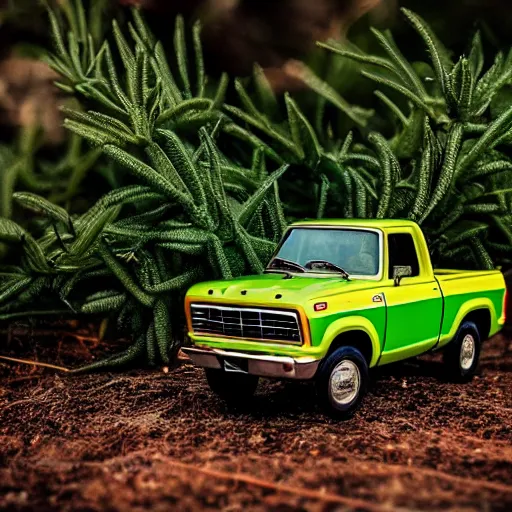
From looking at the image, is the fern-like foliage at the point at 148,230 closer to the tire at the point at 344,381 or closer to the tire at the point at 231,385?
the tire at the point at 231,385

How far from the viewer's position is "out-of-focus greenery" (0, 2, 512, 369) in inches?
249

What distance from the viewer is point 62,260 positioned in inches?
248

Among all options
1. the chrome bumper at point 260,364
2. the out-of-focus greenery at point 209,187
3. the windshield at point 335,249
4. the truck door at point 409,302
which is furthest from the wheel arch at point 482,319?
the chrome bumper at point 260,364

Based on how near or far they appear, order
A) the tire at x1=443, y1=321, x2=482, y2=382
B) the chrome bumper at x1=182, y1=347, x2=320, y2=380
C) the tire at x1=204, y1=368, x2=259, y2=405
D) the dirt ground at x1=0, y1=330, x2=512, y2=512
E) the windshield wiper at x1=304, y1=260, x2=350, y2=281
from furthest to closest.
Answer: the tire at x1=443, y1=321, x2=482, y2=382, the tire at x1=204, y1=368, x2=259, y2=405, the windshield wiper at x1=304, y1=260, x2=350, y2=281, the chrome bumper at x1=182, y1=347, x2=320, y2=380, the dirt ground at x1=0, y1=330, x2=512, y2=512

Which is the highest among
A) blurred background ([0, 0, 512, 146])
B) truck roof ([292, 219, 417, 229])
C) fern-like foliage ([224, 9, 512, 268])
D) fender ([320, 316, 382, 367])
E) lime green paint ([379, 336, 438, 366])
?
blurred background ([0, 0, 512, 146])

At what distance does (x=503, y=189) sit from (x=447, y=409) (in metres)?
2.43

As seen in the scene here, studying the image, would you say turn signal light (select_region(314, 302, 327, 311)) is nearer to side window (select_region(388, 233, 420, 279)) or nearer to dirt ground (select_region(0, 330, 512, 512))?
dirt ground (select_region(0, 330, 512, 512))

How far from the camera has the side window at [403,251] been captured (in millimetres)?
5903

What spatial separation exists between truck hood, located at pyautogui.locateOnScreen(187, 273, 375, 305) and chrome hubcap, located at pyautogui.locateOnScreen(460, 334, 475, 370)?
1.55 metres

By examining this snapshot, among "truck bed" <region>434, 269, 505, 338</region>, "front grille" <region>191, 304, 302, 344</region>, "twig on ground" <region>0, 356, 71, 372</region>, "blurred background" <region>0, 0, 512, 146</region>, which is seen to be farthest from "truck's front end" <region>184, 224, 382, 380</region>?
"blurred background" <region>0, 0, 512, 146</region>

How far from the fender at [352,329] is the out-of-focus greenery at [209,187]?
4.27ft

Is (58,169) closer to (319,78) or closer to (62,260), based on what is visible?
(62,260)

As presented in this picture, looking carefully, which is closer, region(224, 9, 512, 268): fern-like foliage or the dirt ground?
the dirt ground

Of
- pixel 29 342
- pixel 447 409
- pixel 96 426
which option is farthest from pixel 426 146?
pixel 29 342
